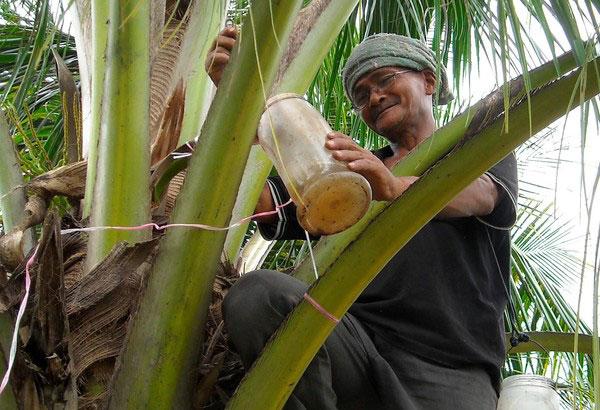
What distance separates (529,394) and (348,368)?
1.21 feet

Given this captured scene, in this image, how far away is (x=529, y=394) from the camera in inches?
73.7

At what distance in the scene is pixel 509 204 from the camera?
6.36 ft

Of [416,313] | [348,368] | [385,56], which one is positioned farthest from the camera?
[385,56]

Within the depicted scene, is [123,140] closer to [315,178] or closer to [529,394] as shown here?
[315,178]

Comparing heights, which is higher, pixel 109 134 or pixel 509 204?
pixel 109 134

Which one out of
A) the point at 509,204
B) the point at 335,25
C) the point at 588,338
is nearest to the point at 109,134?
the point at 335,25

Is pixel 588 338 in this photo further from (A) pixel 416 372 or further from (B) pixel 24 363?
(B) pixel 24 363

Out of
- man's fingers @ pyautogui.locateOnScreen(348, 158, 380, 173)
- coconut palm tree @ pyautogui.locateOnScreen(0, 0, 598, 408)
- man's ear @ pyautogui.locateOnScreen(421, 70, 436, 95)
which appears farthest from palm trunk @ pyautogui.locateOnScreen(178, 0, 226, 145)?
man's fingers @ pyautogui.locateOnScreen(348, 158, 380, 173)

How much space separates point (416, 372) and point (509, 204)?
0.39 meters

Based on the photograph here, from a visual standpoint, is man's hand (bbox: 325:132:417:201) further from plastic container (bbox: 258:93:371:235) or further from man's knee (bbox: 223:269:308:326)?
man's knee (bbox: 223:269:308:326)

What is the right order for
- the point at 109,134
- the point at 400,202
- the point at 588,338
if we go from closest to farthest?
1. the point at 400,202
2. the point at 109,134
3. the point at 588,338

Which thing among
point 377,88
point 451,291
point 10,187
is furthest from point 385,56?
point 10,187

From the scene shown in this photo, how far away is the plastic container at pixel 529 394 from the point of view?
6.10ft

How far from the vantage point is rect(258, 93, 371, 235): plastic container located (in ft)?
4.94
